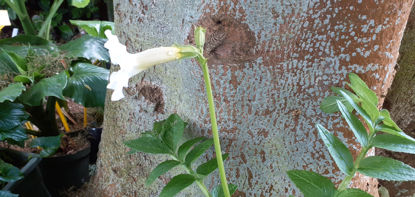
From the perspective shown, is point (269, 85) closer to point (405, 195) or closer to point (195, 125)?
point (195, 125)

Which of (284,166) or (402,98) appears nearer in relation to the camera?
(284,166)

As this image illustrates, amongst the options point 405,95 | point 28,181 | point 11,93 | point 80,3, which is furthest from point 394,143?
point 80,3

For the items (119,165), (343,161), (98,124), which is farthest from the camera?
(98,124)

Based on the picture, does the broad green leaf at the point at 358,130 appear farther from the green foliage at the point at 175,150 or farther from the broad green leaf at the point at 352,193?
the green foliage at the point at 175,150

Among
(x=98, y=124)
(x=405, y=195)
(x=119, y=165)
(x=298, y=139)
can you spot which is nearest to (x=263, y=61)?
(x=298, y=139)

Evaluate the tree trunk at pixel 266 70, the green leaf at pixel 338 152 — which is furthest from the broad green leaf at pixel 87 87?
the green leaf at pixel 338 152

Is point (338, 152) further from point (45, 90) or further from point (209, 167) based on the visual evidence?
point (45, 90)

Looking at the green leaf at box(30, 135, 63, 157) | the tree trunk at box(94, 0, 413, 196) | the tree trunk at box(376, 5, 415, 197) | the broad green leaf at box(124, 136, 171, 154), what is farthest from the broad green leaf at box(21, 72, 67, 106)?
the tree trunk at box(376, 5, 415, 197)
